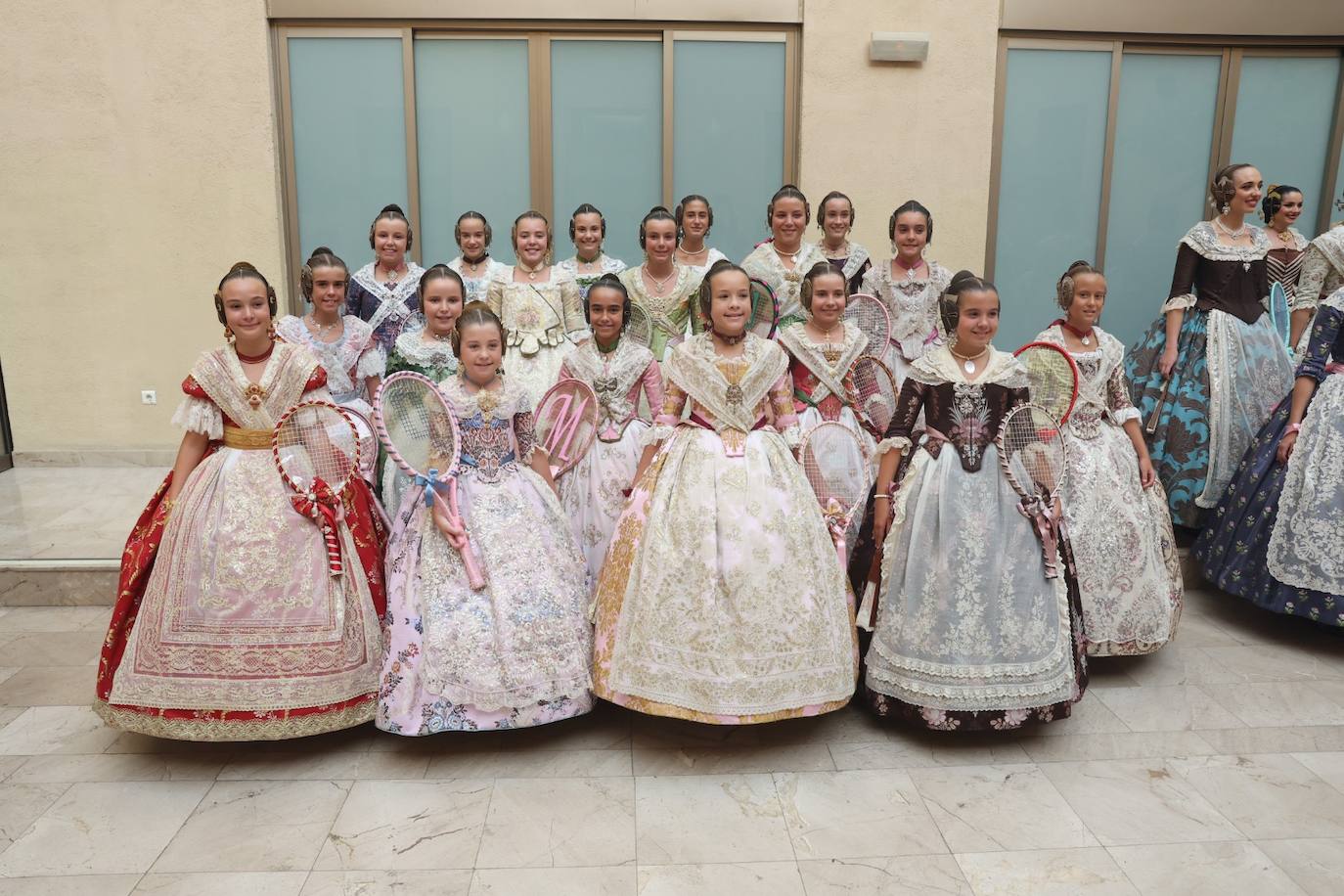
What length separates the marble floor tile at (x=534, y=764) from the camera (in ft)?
10.9

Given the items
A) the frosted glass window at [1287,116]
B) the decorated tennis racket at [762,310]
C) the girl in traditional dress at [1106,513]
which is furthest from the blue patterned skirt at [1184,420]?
the frosted glass window at [1287,116]

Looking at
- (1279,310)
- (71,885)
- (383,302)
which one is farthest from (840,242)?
(71,885)

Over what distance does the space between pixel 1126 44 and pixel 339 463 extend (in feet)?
21.7

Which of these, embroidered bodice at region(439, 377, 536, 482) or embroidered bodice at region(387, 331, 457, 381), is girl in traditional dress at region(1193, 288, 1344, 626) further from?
embroidered bodice at region(387, 331, 457, 381)

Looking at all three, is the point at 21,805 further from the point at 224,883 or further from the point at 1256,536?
the point at 1256,536

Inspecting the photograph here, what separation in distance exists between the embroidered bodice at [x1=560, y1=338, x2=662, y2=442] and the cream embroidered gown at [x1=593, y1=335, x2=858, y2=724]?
34.0 inches

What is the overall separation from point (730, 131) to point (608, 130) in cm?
90

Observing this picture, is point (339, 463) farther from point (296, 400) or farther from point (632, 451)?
point (632, 451)

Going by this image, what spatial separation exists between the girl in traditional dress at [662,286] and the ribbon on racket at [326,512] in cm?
200

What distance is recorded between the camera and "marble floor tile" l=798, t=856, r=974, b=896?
2691 millimetres

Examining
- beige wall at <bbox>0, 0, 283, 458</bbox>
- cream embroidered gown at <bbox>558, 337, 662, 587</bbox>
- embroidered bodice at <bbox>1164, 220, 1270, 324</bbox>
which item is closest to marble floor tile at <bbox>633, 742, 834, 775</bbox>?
cream embroidered gown at <bbox>558, 337, 662, 587</bbox>

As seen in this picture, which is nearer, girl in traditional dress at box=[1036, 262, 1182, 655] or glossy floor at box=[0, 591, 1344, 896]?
glossy floor at box=[0, 591, 1344, 896]

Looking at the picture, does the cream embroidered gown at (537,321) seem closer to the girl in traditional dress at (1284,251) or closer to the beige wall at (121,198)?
the beige wall at (121,198)

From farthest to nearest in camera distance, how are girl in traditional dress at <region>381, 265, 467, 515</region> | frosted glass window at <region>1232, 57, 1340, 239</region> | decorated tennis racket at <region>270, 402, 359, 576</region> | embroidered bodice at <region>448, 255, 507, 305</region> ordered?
frosted glass window at <region>1232, 57, 1340, 239</region> → embroidered bodice at <region>448, 255, 507, 305</region> → girl in traditional dress at <region>381, 265, 467, 515</region> → decorated tennis racket at <region>270, 402, 359, 576</region>
